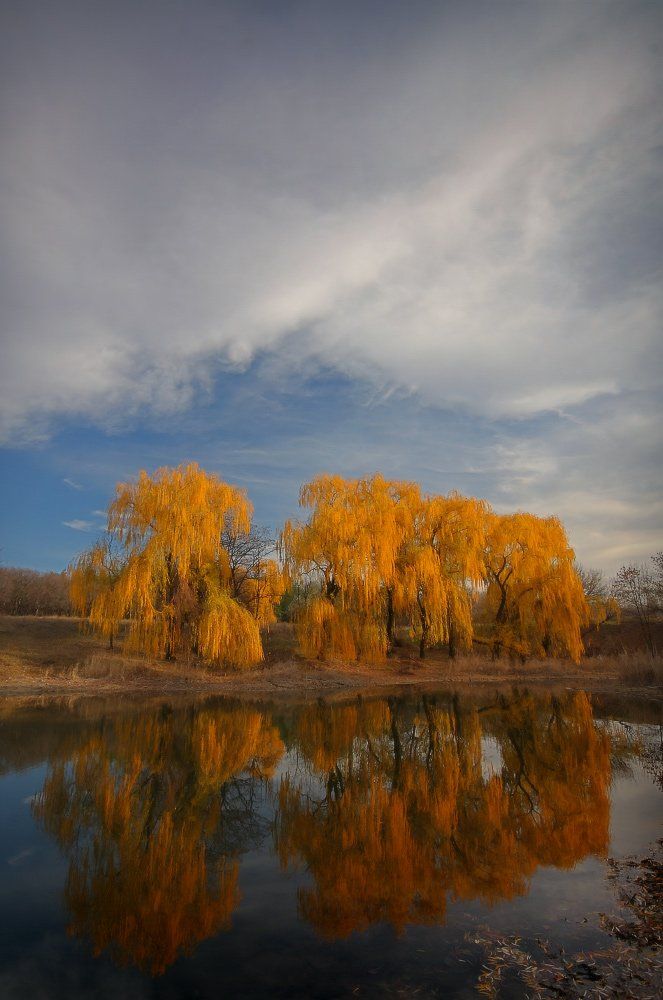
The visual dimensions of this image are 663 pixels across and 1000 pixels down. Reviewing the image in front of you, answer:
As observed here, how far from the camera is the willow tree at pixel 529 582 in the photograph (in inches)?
1096

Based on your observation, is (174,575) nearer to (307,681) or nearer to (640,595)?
(307,681)

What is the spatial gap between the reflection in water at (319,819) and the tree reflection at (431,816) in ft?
0.08

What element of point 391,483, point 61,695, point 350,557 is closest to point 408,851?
point 61,695

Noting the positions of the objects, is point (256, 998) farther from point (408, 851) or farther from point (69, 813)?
point (69, 813)

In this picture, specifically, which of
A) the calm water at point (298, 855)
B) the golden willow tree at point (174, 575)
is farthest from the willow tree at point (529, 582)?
the calm water at point (298, 855)

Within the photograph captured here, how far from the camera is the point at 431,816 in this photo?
277 inches

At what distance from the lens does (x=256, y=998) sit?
12.0 feet

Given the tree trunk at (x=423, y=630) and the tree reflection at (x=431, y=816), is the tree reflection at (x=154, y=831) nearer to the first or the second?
the tree reflection at (x=431, y=816)

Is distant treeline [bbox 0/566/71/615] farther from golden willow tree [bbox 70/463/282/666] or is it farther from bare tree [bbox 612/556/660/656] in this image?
bare tree [bbox 612/556/660/656]

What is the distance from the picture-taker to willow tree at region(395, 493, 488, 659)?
1062 inches

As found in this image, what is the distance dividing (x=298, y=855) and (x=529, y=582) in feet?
83.2

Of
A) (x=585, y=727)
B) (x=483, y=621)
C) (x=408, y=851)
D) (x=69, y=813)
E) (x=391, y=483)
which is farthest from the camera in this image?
(x=483, y=621)

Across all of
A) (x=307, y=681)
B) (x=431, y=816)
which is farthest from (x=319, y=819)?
(x=307, y=681)

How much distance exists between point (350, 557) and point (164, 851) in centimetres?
2081
